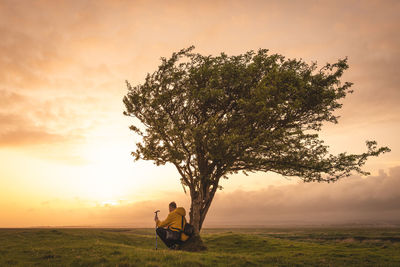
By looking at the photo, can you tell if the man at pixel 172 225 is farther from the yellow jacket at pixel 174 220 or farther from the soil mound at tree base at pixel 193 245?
the soil mound at tree base at pixel 193 245

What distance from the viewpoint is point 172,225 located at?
59.8ft

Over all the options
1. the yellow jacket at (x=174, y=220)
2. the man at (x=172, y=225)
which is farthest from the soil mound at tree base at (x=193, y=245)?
the yellow jacket at (x=174, y=220)

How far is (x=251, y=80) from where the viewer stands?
23.4m

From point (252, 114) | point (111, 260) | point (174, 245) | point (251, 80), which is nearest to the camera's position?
point (111, 260)

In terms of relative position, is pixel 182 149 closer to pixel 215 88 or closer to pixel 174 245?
pixel 215 88

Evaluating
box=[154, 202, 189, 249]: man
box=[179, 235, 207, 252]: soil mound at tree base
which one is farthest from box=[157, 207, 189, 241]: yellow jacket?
box=[179, 235, 207, 252]: soil mound at tree base

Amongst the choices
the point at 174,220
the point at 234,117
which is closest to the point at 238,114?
the point at 234,117

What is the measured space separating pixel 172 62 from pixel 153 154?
30.0 ft

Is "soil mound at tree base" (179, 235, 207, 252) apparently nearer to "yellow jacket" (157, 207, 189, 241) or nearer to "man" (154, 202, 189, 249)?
"man" (154, 202, 189, 249)

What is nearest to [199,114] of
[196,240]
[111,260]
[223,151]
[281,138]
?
[223,151]

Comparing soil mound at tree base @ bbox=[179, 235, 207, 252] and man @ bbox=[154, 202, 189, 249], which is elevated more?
man @ bbox=[154, 202, 189, 249]

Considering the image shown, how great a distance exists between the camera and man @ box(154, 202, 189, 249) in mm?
17938

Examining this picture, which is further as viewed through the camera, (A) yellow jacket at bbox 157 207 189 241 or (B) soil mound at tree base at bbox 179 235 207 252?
(B) soil mound at tree base at bbox 179 235 207 252

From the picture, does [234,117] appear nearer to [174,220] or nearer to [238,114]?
[238,114]
